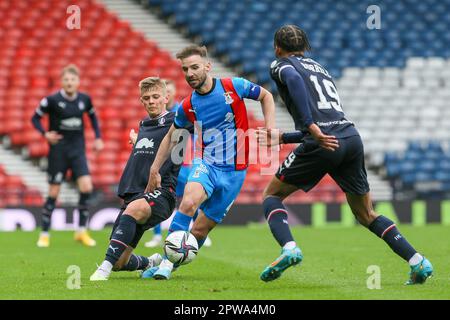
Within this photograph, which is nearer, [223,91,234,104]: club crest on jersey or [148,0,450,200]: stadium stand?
[223,91,234,104]: club crest on jersey

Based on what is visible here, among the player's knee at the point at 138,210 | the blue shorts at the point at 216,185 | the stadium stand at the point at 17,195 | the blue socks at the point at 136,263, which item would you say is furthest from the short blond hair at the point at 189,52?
the stadium stand at the point at 17,195

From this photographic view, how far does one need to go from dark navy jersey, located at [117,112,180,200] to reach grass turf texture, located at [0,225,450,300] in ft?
2.67

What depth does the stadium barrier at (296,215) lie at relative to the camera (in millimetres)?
17203

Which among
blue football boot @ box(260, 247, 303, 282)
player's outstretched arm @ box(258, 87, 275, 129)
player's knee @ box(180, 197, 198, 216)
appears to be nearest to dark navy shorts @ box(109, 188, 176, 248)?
player's knee @ box(180, 197, 198, 216)

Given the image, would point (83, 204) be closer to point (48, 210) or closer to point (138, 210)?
point (48, 210)

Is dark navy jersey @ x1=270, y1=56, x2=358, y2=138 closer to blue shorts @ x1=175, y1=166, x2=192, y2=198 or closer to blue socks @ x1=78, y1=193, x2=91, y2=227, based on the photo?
blue shorts @ x1=175, y1=166, x2=192, y2=198

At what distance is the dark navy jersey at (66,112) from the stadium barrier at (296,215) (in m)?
3.73

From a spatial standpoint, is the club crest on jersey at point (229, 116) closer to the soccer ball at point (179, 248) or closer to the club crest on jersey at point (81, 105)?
the soccer ball at point (179, 248)

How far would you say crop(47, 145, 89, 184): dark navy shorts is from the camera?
13375mm

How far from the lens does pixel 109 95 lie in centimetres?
2141

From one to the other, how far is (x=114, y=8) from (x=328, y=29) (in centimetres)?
554

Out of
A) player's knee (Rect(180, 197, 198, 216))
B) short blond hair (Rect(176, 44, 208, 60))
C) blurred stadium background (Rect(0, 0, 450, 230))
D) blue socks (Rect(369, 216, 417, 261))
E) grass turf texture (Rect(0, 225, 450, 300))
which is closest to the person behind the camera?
grass turf texture (Rect(0, 225, 450, 300))
